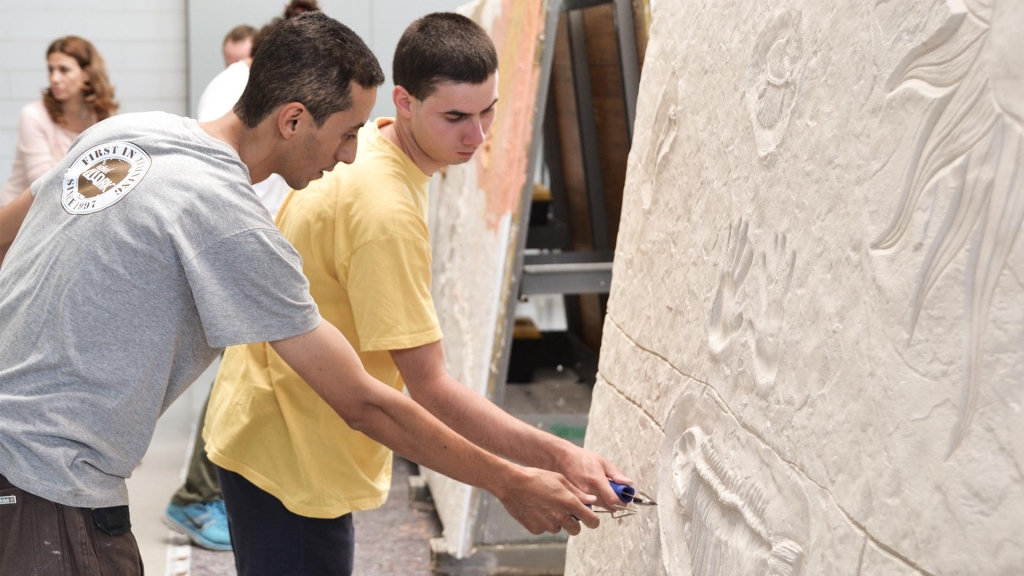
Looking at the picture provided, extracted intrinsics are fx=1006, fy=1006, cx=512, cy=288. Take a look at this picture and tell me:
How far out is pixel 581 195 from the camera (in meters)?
4.85

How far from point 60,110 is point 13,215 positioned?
2.66 meters

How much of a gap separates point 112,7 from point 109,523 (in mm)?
5675

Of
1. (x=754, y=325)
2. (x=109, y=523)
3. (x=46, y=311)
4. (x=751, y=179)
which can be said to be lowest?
(x=109, y=523)

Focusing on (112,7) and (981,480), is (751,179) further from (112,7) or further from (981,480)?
(112,7)

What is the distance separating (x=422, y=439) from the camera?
170cm

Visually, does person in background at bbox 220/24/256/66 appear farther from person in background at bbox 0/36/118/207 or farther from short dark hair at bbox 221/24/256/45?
person in background at bbox 0/36/118/207

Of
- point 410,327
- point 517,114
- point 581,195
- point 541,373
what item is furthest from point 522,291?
point 541,373

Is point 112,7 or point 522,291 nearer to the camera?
point 522,291

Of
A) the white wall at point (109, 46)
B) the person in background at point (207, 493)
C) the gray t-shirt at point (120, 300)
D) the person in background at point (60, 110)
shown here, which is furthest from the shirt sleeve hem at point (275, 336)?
the white wall at point (109, 46)

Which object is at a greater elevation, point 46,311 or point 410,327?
point 46,311

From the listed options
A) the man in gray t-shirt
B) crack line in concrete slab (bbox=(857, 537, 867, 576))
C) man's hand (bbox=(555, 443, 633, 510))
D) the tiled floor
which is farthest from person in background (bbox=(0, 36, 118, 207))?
crack line in concrete slab (bbox=(857, 537, 867, 576))

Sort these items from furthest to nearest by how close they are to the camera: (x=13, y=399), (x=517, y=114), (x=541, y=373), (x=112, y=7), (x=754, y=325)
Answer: (x=112, y=7) → (x=541, y=373) → (x=517, y=114) → (x=13, y=399) → (x=754, y=325)

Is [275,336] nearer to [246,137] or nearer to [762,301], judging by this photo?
[246,137]

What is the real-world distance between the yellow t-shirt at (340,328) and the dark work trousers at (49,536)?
1.64 ft
